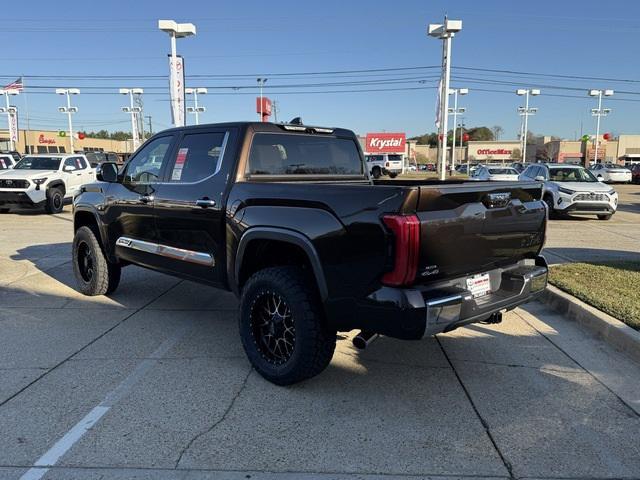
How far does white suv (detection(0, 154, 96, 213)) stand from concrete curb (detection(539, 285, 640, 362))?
14.4m

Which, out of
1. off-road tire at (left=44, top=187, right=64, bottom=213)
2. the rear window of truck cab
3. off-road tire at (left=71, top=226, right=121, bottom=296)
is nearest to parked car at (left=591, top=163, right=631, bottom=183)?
off-road tire at (left=44, top=187, right=64, bottom=213)

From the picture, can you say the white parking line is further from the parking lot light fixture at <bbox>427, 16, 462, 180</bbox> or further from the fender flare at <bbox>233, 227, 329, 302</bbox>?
the parking lot light fixture at <bbox>427, 16, 462, 180</bbox>

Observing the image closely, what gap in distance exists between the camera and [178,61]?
1986 cm

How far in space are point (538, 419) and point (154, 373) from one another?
9.27 feet

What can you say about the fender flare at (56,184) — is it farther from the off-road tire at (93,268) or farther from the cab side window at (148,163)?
the cab side window at (148,163)

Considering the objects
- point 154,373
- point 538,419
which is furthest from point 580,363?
point 154,373

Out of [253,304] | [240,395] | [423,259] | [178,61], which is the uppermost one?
[178,61]

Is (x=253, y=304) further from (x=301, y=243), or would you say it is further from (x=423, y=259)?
(x=423, y=259)

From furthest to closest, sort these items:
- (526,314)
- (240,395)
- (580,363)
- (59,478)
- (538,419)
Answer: (526,314), (580,363), (240,395), (538,419), (59,478)

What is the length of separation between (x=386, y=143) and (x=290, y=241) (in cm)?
5294

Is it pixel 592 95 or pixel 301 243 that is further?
pixel 592 95

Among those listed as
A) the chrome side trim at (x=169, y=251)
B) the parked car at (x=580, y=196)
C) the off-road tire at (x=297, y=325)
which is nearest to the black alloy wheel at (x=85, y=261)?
the chrome side trim at (x=169, y=251)

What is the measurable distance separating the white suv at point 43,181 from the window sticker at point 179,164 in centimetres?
1235

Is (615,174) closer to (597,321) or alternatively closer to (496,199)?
(597,321)
